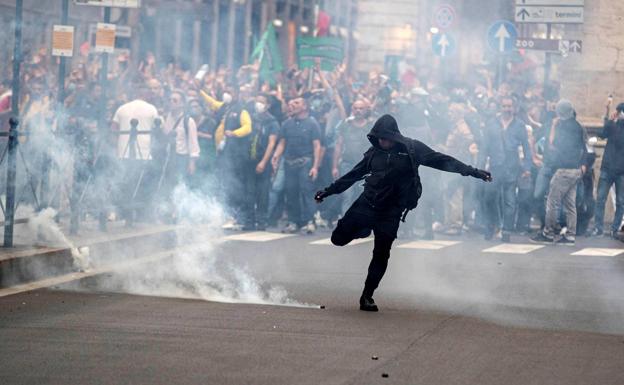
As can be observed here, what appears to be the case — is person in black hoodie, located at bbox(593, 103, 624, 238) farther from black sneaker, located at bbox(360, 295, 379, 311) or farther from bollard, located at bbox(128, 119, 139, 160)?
black sneaker, located at bbox(360, 295, 379, 311)

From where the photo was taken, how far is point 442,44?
29.1 metres

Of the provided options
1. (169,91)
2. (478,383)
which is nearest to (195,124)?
(169,91)

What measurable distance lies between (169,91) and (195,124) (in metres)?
1.35

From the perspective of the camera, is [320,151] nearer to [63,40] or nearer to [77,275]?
[63,40]

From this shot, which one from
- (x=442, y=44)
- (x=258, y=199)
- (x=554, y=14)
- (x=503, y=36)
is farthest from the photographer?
(x=442, y=44)

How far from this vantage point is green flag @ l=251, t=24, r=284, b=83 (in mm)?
27688

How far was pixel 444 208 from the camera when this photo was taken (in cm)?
2020

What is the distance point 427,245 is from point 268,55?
10.4 metres

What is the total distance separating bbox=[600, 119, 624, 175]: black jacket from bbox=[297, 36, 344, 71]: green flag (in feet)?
26.9

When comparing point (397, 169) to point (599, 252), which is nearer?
point (397, 169)

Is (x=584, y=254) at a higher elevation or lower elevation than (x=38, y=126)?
lower

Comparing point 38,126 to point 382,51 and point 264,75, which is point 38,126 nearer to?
point 264,75

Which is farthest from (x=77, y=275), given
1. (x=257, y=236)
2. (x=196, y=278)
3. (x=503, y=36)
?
(x=503, y=36)

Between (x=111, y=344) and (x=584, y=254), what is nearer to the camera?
(x=111, y=344)
